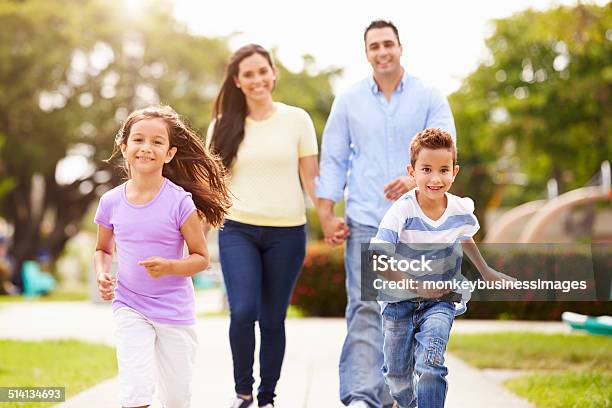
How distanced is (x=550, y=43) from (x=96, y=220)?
2779 centimetres

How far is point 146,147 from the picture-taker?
168 inches

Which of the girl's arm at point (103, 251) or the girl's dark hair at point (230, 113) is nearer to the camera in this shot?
the girl's arm at point (103, 251)

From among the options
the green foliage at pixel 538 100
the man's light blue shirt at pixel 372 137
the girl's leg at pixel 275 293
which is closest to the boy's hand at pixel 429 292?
the man's light blue shirt at pixel 372 137

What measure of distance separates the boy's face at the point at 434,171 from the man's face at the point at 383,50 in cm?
124

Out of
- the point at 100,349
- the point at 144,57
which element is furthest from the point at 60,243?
the point at 100,349

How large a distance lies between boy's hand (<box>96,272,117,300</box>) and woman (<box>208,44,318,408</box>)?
4.09 ft

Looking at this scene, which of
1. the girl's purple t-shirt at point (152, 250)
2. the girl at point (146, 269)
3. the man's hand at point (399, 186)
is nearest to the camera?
the girl at point (146, 269)

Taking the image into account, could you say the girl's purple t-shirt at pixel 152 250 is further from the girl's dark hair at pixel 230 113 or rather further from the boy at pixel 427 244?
the girl's dark hair at pixel 230 113

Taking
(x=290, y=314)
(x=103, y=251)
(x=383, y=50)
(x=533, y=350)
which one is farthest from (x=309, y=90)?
(x=103, y=251)

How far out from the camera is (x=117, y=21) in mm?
29031

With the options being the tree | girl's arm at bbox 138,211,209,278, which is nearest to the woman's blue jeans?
girl's arm at bbox 138,211,209,278

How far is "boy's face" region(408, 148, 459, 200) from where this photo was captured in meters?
4.13

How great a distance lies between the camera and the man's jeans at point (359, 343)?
5207 millimetres

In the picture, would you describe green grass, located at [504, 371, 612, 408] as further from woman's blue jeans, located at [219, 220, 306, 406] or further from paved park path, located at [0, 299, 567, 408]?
woman's blue jeans, located at [219, 220, 306, 406]
